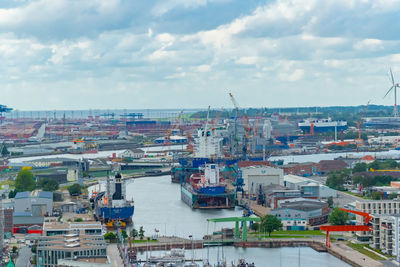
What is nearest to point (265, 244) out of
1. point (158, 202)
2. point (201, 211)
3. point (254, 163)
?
point (201, 211)

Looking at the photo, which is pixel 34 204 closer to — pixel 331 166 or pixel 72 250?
pixel 72 250

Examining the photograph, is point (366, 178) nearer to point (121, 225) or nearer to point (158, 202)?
point (158, 202)

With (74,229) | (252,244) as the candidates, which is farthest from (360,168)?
(74,229)

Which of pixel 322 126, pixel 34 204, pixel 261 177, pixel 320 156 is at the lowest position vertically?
pixel 320 156

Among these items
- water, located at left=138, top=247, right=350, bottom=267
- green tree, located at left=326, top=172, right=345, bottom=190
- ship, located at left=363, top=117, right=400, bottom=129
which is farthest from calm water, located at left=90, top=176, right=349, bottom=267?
ship, located at left=363, top=117, right=400, bottom=129

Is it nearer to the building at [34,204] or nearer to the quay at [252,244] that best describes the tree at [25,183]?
the building at [34,204]
